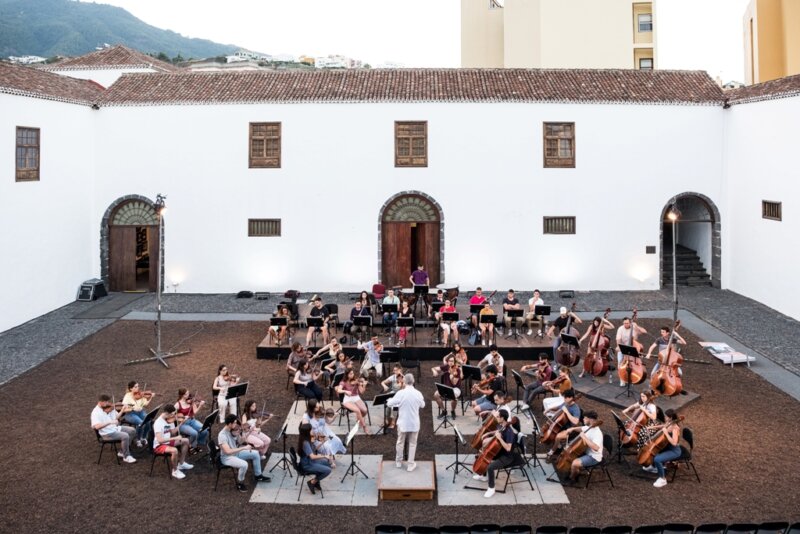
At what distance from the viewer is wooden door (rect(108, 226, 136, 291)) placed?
25594 millimetres

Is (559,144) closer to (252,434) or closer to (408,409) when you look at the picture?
(408,409)

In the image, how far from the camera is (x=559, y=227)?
83.6ft

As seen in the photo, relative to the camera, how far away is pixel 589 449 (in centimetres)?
1074

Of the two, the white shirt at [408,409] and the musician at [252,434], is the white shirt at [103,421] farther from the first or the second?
the white shirt at [408,409]

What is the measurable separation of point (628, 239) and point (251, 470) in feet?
60.0

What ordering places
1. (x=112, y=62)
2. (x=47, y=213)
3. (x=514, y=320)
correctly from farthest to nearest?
(x=112, y=62) < (x=47, y=213) < (x=514, y=320)

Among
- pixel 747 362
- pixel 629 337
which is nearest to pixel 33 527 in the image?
pixel 629 337

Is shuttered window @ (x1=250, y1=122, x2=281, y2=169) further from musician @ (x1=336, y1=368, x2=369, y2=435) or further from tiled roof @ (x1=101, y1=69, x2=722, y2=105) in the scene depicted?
musician @ (x1=336, y1=368, x2=369, y2=435)

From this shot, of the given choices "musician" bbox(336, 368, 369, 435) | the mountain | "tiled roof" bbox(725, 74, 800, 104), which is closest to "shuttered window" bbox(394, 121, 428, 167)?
"tiled roof" bbox(725, 74, 800, 104)

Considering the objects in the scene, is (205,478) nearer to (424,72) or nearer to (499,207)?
(499,207)

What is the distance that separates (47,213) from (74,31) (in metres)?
149

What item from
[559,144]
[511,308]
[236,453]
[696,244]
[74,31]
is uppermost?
[74,31]

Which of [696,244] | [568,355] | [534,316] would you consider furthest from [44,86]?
[696,244]

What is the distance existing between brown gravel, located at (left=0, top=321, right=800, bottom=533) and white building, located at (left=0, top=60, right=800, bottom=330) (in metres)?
9.91
